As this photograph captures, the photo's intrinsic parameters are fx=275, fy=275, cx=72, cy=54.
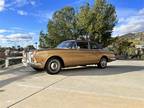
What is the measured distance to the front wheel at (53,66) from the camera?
1256cm

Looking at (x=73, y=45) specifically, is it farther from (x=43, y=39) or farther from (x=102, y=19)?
(x=43, y=39)

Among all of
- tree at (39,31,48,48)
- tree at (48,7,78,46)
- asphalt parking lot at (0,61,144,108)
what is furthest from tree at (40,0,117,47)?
asphalt parking lot at (0,61,144,108)

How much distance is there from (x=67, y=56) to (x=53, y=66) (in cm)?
99

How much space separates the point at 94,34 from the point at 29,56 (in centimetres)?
2215

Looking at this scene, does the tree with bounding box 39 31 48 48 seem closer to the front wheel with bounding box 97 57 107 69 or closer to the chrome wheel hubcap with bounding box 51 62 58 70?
the front wheel with bounding box 97 57 107 69

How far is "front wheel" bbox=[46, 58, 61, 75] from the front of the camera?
41.2 ft

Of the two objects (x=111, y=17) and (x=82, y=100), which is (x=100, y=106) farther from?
(x=111, y=17)

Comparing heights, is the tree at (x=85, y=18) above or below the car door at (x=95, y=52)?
above

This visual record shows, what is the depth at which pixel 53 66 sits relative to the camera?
12688 millimetres

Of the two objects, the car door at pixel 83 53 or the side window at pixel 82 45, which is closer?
the car door at pixel 83 53

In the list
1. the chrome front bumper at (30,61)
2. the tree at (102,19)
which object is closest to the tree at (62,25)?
the tree at (102,19)

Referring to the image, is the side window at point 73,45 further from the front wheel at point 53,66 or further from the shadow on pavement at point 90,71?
the front wheel at point 53,66

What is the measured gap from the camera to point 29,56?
12938 millimetres

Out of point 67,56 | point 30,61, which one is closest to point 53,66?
point 67,56
